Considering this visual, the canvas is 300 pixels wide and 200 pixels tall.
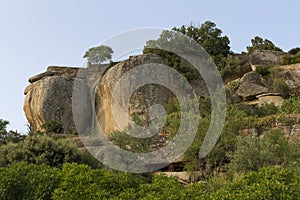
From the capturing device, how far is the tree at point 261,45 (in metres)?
44.3

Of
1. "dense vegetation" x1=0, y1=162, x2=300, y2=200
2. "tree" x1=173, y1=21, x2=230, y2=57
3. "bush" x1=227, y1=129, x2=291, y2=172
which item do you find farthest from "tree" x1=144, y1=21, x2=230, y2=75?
"dense vegetation" x1=0, y1=162, x2=300, y2=200

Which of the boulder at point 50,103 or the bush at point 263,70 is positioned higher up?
the bush at point 263,70

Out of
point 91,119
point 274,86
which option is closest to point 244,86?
point 274,86

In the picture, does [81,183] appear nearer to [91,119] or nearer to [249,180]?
[249,180]

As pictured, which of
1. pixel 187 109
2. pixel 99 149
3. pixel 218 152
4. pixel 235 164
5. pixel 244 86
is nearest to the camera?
pixel 235 164

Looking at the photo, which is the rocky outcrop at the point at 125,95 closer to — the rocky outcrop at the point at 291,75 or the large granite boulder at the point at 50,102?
the large granite boulder at the point at 50,102

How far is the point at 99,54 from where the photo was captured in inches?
1698

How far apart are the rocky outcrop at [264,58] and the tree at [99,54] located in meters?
13.0

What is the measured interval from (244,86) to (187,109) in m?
9.20

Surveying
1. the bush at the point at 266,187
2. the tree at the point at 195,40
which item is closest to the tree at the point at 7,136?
the tree at the point at 195,40

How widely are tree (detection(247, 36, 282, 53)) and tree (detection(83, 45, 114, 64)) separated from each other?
550 inches

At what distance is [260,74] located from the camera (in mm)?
35844

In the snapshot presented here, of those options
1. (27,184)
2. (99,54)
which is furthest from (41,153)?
(99,54)

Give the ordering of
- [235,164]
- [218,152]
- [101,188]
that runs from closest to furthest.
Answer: [101,188]
[235,164]
[218,152]
